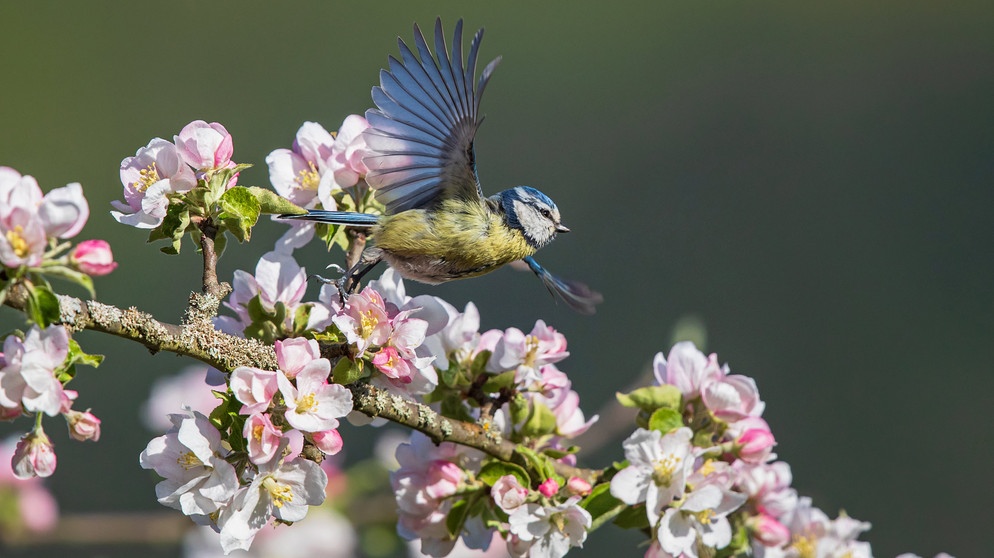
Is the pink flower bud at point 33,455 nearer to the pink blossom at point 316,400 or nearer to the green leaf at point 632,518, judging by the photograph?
the pink blossom at point 316,400

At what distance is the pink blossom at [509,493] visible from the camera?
1.05 metres

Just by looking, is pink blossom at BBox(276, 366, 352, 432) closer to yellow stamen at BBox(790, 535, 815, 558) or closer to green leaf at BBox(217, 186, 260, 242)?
green leaf at BBox(217, 186, 260, 242)

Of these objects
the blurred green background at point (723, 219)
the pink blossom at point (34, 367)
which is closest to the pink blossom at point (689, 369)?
the pink blossom at point (34, 367)

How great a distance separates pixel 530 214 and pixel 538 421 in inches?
16.6

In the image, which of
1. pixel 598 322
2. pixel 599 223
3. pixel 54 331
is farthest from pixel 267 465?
pixel 599 223

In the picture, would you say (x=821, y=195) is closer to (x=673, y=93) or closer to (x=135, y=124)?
(x=673, y=93)

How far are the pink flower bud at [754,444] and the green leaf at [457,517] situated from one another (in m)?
0.32

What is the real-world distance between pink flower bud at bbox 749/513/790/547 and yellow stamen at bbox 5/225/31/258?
0.90 meters

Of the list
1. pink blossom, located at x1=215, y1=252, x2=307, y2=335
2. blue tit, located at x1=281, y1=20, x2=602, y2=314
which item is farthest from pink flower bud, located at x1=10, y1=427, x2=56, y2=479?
blue tit, located at x1=281, y1=20, x2=602, y2=314

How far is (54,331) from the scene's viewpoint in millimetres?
767

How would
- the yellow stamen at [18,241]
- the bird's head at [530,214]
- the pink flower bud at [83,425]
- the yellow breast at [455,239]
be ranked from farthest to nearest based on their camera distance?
the bird's head at [530,214] < the yellow breast at [455,239] < the pink flower bud at [83,425] < the yellow stamen at [18,241]

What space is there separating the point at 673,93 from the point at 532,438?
27.4ft

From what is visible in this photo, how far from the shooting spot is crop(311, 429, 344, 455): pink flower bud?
0.93 m

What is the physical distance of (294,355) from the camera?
0.90 meters
